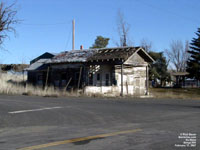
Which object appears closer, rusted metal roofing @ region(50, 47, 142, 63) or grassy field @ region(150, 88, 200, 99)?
grassy field @ region(150, 88, 200, 99)

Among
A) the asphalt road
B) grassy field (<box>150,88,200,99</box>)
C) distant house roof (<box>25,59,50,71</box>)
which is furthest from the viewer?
distant house roof (<box>25,59,50,71</box>)

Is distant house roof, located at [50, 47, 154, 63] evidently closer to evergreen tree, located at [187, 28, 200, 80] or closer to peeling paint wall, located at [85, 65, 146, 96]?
peeling paint wall, located at [85, 65, 146, 96]

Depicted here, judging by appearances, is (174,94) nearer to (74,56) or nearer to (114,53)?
(114,53)

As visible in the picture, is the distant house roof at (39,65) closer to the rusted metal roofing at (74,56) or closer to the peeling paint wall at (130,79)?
the rusted metal roofing at (74,56)

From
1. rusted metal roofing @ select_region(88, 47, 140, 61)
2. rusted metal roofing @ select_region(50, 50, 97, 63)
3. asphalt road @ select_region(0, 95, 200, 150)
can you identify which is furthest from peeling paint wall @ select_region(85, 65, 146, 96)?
asphalt road @ select_region(0, 95, 200, 150)

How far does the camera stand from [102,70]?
3056 cm

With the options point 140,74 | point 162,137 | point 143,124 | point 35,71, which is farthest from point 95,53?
point 162,137

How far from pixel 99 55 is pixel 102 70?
7.03 ft

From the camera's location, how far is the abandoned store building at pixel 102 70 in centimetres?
2744

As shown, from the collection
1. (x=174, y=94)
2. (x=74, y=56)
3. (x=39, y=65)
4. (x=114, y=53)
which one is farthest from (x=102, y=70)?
(x=39, y=65)

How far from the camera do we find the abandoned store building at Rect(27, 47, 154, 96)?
27438mm

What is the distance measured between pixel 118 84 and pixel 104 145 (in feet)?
77.2

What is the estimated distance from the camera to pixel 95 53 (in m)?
30.1

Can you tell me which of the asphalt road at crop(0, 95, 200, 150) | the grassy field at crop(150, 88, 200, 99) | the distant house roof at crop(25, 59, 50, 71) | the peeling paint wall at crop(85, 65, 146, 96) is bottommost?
the asphalt road at crop(0, 95, 200, 150)
